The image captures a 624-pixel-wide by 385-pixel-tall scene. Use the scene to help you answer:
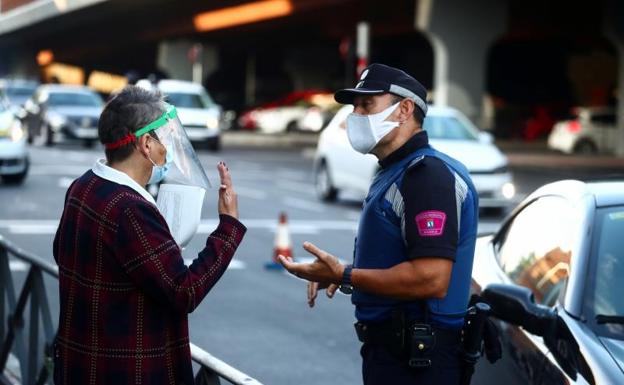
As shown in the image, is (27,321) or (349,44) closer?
(27,321)

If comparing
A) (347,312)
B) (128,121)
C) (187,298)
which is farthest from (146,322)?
(347,312)

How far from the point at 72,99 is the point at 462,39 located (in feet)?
40.7

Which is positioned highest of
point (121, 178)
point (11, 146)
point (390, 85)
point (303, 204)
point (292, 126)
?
point (390, 85)

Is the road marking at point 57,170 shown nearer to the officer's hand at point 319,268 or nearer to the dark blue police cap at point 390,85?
the dark blue police cap at point 390,85

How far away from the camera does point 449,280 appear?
4.04 metres

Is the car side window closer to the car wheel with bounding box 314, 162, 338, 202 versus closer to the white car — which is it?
the white car

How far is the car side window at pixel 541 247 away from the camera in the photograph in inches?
210

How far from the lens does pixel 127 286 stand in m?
3.83

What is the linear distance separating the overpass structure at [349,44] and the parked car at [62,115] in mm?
2357

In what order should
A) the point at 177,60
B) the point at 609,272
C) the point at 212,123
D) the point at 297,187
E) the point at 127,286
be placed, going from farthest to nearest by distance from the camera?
the point at 177,60 → the point at 212,123 → the point at 297,187 → the point at 609,272 → the point at 127,286

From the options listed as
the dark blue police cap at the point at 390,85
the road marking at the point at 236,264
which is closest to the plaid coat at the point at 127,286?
the dark blue police cap at the point at 390,85

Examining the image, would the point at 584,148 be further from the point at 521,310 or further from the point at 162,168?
the point at 162,168

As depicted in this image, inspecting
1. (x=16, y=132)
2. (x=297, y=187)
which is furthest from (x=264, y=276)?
(x=297, y=187)

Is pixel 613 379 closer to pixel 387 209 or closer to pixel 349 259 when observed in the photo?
pixel 387 209
